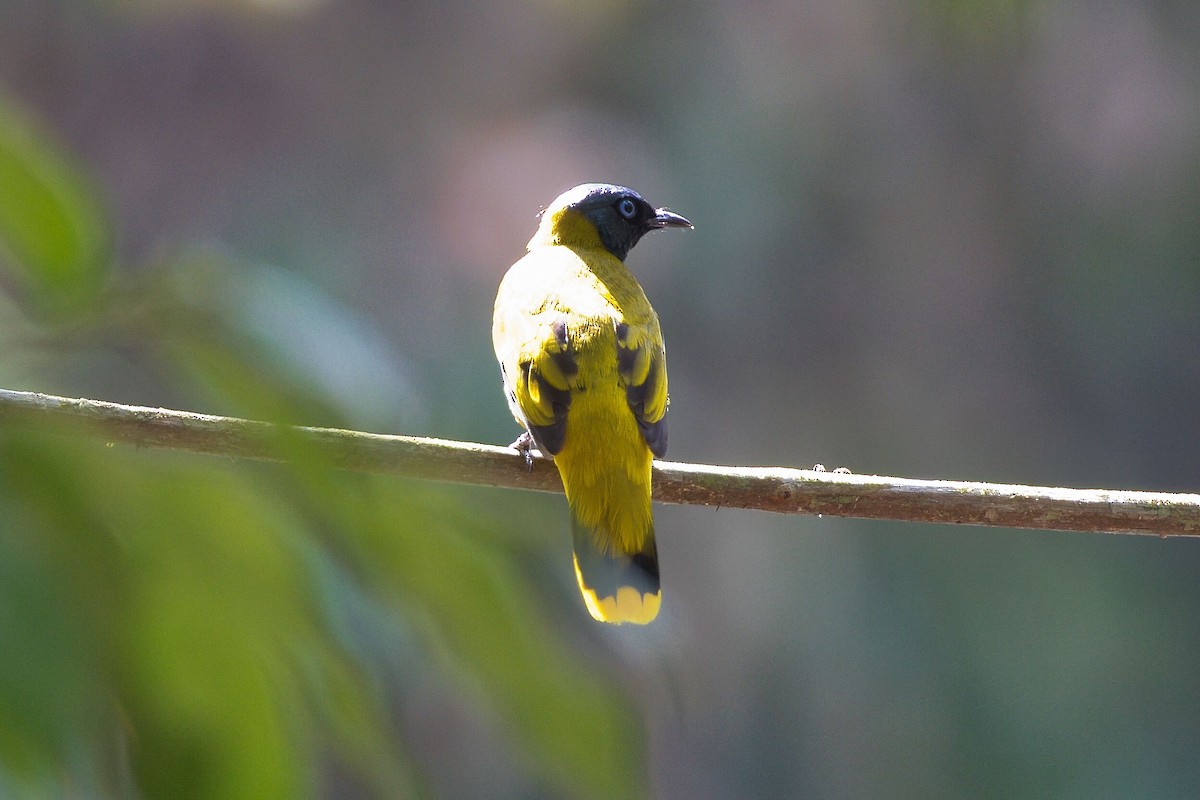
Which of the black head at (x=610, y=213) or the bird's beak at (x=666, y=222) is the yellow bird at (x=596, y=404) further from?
the bird's beak at (x=666, y=222)

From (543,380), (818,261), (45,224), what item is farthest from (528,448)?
(818,261)

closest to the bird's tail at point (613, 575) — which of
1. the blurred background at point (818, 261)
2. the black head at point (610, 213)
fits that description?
the black head at point (610, 213)

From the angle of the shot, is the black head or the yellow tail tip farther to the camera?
the black head

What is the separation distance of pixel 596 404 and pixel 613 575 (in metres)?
0.44

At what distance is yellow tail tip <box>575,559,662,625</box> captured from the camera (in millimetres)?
2951

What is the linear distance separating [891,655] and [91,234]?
10914mm

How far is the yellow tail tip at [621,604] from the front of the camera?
2951mm

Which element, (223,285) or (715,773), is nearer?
(223,285)

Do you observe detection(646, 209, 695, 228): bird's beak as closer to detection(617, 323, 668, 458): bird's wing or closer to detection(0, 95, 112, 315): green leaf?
detection(617, 323, 668, 458): bird's wing

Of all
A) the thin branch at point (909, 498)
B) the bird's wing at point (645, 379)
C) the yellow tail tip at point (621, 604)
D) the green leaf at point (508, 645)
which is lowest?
the yellow tail tip at point (621, 604)

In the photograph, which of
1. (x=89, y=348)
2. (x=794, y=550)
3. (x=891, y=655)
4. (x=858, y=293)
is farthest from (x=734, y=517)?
(x=89, y=348)

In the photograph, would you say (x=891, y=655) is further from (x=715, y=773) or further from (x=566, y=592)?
(x=566, y=592)

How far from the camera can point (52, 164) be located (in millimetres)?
632

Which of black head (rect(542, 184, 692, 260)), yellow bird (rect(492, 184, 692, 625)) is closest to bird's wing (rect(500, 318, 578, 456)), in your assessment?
yellow bird (rect(492, 184, 692, 625))
